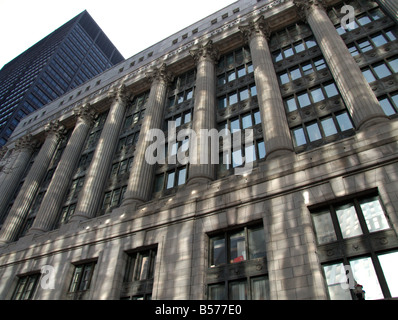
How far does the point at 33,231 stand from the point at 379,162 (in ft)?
89.7

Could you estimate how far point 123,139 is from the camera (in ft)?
103

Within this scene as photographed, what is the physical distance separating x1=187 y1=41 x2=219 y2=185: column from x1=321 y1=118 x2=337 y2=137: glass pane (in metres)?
7.92

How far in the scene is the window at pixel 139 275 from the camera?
17.5m

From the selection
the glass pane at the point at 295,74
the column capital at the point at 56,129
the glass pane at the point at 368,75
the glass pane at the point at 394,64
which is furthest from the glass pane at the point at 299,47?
the column capital at the point at 56,129

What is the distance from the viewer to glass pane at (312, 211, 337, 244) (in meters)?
14.1

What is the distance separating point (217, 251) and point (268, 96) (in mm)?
11774

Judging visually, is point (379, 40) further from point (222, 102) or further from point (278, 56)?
point (222, 102)

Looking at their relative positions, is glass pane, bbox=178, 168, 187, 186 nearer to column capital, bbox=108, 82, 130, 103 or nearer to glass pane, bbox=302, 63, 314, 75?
glass pane, bbox=302, 63, 314, 75

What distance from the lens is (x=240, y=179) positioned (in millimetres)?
18234

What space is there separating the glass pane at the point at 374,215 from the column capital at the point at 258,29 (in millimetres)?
20423

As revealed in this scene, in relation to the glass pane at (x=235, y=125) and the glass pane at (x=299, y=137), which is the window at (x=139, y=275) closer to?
the glass pane at (x=235, y=125)

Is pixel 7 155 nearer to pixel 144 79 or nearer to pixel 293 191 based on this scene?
pixel 144 79

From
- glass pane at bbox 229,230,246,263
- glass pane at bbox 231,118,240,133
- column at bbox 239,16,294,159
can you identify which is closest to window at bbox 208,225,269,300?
glass pane at bbox 229,230,246,263
